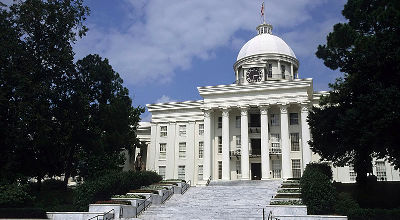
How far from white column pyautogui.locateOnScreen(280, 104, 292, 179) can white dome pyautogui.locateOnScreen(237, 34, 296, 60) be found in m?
11.9

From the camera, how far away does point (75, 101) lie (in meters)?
34.8

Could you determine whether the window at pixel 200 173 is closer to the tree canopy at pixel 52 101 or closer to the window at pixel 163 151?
the window at pixel 163 151

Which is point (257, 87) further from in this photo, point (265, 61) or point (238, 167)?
point (238, 167)

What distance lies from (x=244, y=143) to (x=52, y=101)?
66.0 feet

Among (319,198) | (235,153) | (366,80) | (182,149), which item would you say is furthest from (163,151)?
(366,80)

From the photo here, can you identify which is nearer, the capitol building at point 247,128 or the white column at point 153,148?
the capitol building at point 247,128

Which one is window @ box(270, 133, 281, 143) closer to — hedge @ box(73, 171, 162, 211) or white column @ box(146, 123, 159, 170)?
white column @ box(146, 123, 159, 170)

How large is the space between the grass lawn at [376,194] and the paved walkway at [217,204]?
5.95 m

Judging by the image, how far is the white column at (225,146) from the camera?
141ft

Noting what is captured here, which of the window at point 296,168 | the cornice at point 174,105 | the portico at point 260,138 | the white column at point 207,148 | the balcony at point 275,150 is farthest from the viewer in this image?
the cornice at point 174,105

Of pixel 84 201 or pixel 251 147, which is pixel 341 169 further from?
pixel 84 201

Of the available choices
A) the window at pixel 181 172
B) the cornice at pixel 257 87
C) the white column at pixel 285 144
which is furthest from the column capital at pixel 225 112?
the window at pixel 181 172

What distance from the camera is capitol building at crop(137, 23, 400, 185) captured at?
4241 cm

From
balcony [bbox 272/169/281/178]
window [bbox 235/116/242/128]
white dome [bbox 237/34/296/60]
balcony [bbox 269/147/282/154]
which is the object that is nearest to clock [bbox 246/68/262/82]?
white dome [bbox 237/34/296/60]
